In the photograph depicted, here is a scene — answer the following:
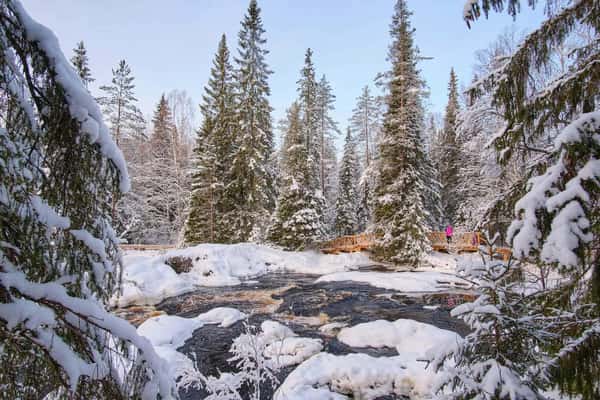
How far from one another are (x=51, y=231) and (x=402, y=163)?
16038 mm

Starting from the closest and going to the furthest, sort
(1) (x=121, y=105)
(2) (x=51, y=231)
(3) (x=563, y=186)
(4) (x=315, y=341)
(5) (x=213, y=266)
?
1. (2) (x=51, y=231)
2. (3) (x=563, y=186)
3. (4) (x=315, y=341)
4. (5) (x=213, y=266)
5. (1) (x=121, y=105)

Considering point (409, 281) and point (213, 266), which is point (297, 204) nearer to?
point (213, 266)

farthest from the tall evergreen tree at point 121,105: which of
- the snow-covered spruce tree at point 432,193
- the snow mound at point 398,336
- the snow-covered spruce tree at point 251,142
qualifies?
the snow mound at point 398,336

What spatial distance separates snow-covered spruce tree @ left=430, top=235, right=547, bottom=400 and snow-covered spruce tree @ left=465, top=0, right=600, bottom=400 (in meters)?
0.17

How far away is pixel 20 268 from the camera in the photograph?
4.30ft

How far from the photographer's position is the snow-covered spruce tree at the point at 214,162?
19703 millimetres

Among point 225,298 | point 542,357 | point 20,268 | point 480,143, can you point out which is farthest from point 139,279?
point 480,143

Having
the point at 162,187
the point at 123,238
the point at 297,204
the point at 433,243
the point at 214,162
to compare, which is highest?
the point at 214,162

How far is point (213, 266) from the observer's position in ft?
45.7

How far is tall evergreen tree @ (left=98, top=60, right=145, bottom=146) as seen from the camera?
Answer: 18016 mm

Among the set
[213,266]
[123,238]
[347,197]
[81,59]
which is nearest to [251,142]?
[213,266]

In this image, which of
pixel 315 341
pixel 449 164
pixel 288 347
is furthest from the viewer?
pixel 449 164

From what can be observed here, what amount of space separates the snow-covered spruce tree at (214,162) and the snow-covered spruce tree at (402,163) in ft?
33.0

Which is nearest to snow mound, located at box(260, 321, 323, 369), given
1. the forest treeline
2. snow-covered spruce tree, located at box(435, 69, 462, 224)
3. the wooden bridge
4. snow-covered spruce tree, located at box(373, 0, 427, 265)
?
the forest treeline
